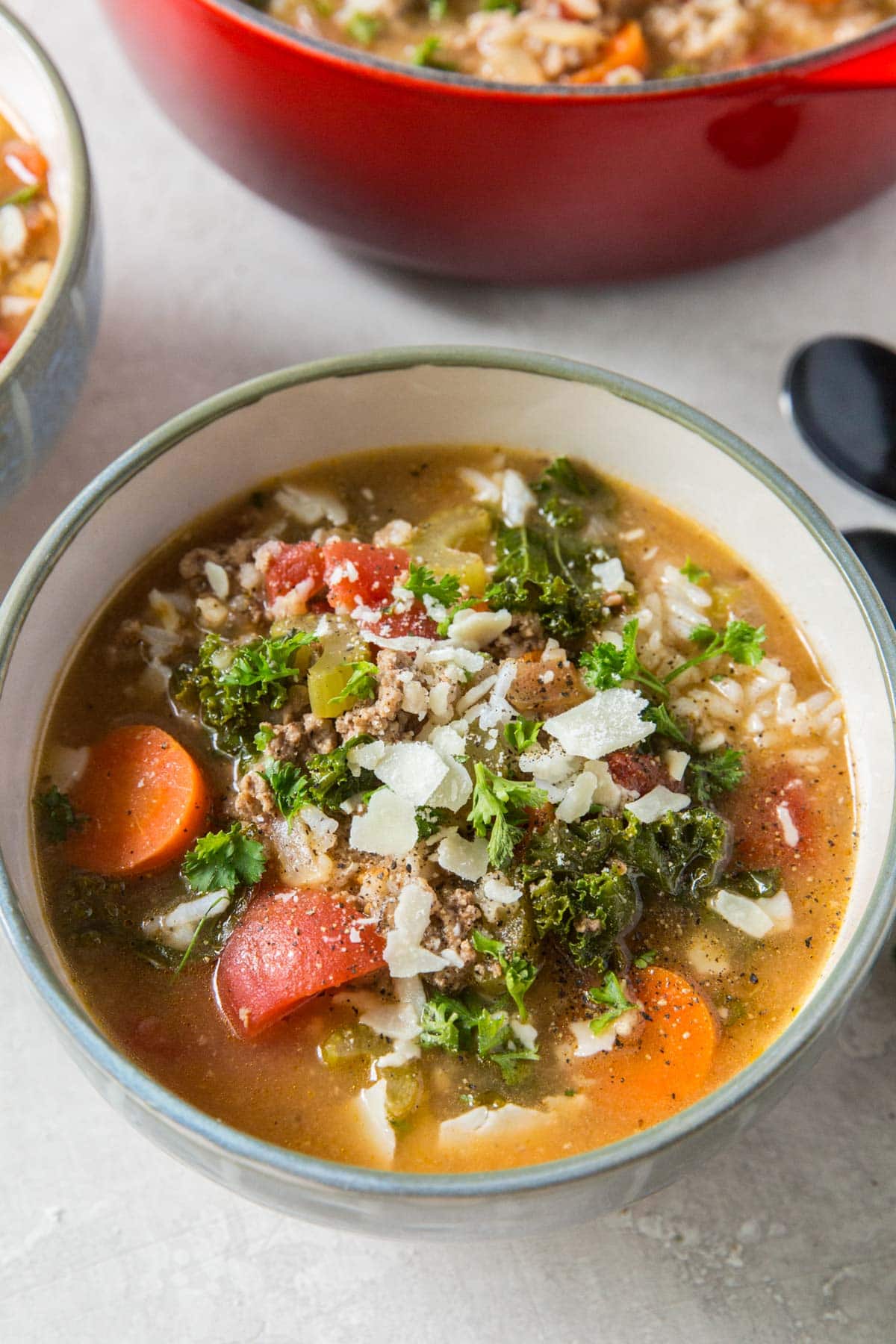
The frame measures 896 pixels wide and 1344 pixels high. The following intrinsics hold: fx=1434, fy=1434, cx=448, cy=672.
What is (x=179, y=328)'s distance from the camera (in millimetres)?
3260

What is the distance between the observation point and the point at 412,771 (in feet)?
7.25

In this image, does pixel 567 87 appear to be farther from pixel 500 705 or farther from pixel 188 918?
pixel 188 918

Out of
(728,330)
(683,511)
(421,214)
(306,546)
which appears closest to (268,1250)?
(306,546)

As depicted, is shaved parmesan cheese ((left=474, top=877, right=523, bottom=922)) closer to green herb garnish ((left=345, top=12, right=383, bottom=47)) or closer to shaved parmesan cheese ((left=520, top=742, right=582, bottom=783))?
shaved parmesan cheese ((left=520, top=742, right=582, bottom=783))

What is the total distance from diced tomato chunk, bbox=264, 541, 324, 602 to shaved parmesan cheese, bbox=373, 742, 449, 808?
0.41m

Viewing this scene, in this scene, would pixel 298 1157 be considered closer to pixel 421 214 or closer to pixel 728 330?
pixel 421 214

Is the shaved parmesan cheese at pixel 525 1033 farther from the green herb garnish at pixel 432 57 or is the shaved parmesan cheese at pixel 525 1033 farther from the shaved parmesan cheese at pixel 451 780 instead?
the green herb garnish at pixel 432 57

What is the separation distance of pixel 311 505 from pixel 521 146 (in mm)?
759

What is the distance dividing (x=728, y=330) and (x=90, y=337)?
1446mm

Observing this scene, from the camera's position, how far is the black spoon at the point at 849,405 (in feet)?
10.2

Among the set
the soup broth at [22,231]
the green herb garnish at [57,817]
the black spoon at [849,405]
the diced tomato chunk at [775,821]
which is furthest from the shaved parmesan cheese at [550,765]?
the soup broth at [22,231]

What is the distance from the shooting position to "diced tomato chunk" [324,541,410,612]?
2.46 m

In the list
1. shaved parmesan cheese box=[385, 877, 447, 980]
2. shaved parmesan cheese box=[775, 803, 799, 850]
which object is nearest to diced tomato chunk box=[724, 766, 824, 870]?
shaved parmesan cheese box=[775, 803, 799, 850]

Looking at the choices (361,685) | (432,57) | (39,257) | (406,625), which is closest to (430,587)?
(406,625)
